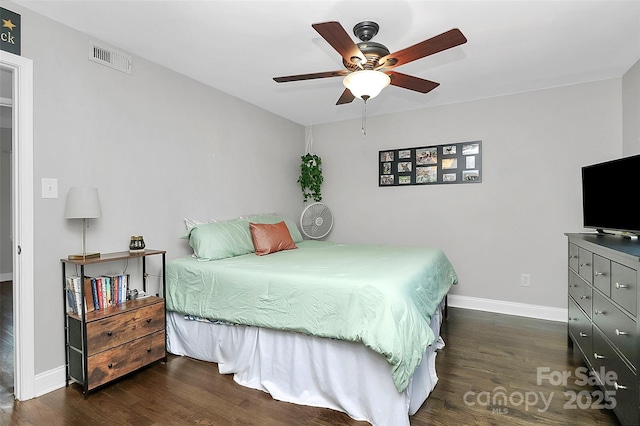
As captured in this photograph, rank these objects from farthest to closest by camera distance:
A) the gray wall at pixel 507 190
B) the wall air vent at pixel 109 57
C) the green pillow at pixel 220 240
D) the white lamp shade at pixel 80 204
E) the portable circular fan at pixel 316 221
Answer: the portable circular fan at pixel 316 221
the gray wall at pixel 507 190
the green pillow at pixel 220 240
the wall air vent at pixel 109 57
the white lamp shade at pixel 80 204

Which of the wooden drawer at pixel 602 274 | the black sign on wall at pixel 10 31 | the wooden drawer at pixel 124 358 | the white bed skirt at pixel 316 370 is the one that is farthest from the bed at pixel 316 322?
the black sign on wall at pixel 10 31

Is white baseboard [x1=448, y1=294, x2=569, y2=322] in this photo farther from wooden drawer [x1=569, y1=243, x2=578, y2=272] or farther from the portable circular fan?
the portable circular fan

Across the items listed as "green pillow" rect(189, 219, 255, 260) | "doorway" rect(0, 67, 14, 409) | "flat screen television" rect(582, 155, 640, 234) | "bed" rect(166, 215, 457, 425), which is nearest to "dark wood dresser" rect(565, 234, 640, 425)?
"flat screen television" rect(582, 155, 640, 234)

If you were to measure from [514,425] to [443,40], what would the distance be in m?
2.12

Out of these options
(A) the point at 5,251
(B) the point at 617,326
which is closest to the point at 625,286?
(B) the point at 617,326

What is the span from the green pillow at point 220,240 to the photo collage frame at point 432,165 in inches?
83.1

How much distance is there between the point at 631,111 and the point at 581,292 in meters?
1.87

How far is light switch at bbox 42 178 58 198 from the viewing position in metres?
2.19

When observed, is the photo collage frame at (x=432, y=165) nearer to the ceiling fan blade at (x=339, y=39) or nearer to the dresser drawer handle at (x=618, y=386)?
the ceiling fan blade at (x=339, y=39)

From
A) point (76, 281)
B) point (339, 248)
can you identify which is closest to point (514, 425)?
point (339, 248)

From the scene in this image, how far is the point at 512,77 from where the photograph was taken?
10.7 ft

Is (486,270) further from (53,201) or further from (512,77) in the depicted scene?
(53,201)

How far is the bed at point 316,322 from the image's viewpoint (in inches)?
71.1

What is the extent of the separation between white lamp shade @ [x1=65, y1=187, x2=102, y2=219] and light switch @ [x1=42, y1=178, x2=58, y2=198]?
0.13 meters
